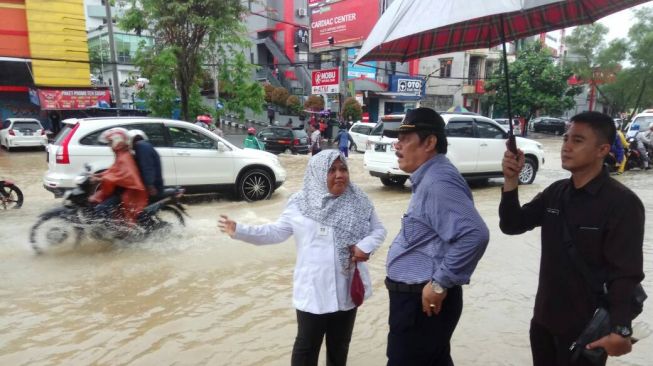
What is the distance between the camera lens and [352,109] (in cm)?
2770

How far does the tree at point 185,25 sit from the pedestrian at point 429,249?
12511 millimetres

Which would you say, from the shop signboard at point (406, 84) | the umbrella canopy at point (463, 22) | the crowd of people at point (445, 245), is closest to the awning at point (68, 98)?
the shop signboard at point (406, 84)

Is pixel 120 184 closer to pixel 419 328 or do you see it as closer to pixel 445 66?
pixel 419 328

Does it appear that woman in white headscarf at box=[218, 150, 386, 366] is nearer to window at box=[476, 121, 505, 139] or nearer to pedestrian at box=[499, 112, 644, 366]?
pedestrian at box=[499, 112, 644, 366]

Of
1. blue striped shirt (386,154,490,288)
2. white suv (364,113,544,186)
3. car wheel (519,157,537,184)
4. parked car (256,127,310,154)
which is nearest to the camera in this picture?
blue striped shirt (386,154,490,288)

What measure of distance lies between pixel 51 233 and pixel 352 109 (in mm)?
23402

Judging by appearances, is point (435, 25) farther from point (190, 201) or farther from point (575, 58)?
point (575, 58)

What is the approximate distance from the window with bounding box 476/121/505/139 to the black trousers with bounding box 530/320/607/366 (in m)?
8.40

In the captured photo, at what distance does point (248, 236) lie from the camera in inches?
98.1

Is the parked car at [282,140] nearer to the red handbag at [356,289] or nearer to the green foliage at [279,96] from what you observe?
the green foliage at [279,96]

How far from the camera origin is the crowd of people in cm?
180

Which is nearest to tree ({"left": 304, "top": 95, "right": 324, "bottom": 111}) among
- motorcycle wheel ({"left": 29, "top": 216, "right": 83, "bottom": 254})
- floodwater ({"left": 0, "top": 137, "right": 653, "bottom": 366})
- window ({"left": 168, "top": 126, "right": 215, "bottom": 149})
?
window ({"left": 168, "top": 126, "right": 215, "bottom": 149})

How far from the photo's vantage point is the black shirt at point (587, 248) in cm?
175

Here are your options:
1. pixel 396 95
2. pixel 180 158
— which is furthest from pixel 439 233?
pixel 396 95
